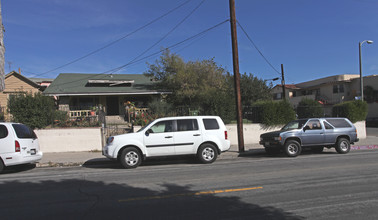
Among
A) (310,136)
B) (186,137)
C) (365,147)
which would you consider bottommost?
(365,147)

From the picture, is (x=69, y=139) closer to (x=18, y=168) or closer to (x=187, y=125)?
(x=18, y=168)

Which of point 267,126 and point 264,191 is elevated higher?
point 267,126

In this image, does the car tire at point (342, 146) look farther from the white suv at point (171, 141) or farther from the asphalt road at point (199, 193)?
the white suv at point (171, 141)

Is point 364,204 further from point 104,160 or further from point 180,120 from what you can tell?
point 104,160

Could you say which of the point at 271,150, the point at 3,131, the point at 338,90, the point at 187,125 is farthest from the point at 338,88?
the point at 3,131

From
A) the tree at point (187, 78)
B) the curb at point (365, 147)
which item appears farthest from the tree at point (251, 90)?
the curb at point (365, 147)

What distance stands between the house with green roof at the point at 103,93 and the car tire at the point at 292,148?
12.4m

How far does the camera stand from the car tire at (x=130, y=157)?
8.48m

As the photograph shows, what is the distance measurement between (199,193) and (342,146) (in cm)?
888

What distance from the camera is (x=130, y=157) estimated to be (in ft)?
28.1

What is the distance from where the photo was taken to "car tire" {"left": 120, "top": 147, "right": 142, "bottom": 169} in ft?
27.8

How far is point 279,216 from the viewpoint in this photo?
12.9 ft

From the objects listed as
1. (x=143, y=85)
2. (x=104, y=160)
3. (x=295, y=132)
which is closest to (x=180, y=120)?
(x=104, y=160)

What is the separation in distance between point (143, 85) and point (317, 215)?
2070cm
